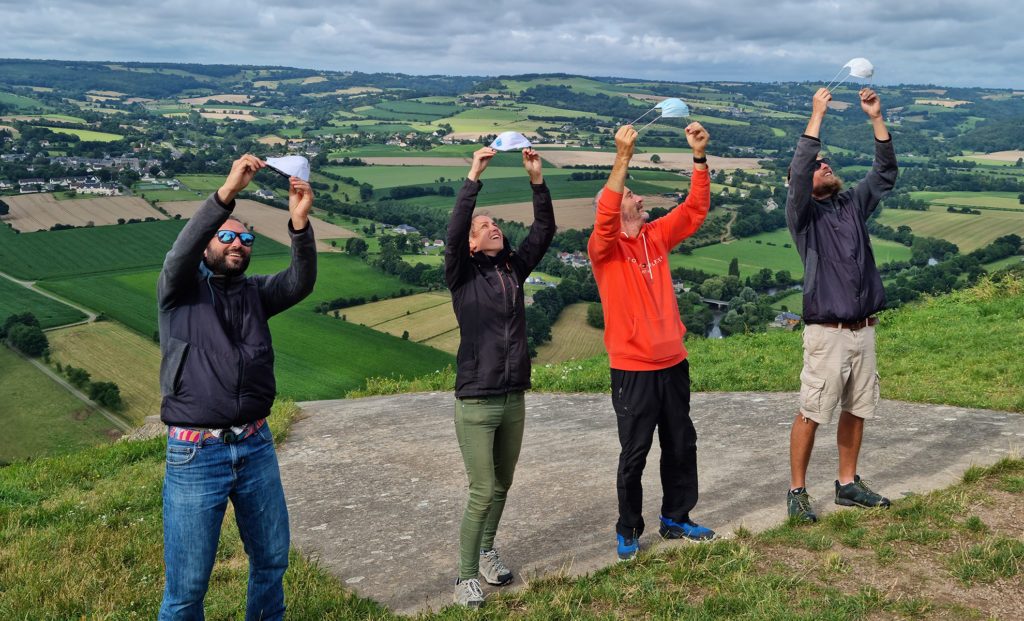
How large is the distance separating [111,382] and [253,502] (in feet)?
116

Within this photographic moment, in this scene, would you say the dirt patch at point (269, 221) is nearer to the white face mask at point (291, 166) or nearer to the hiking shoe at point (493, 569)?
the hiking shoe at point (493, 569)

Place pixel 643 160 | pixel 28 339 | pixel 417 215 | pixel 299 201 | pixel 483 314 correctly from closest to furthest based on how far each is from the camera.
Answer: pixel 299 201 < pixel 483 314 < pixel 28 339 < pixel 643 160 < pixel 417 215

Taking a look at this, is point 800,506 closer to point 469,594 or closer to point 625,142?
point 469,594

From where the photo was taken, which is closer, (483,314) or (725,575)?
(725,575)

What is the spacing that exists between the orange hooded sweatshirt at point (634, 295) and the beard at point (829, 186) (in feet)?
4.61

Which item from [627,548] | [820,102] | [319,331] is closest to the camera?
[627,548]

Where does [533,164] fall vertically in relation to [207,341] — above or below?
above

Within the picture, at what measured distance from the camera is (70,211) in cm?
6669

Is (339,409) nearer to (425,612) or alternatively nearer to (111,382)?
(425,612)

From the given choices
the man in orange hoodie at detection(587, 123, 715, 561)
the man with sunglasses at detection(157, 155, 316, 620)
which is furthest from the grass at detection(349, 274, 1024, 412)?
the man with sunglasses at detection(157, 155, 316, 620)

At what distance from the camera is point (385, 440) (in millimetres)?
8352

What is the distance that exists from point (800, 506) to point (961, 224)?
200ft

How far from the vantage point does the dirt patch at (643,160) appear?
64.6 meters

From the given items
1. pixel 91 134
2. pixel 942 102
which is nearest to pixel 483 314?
pixel 942 102
